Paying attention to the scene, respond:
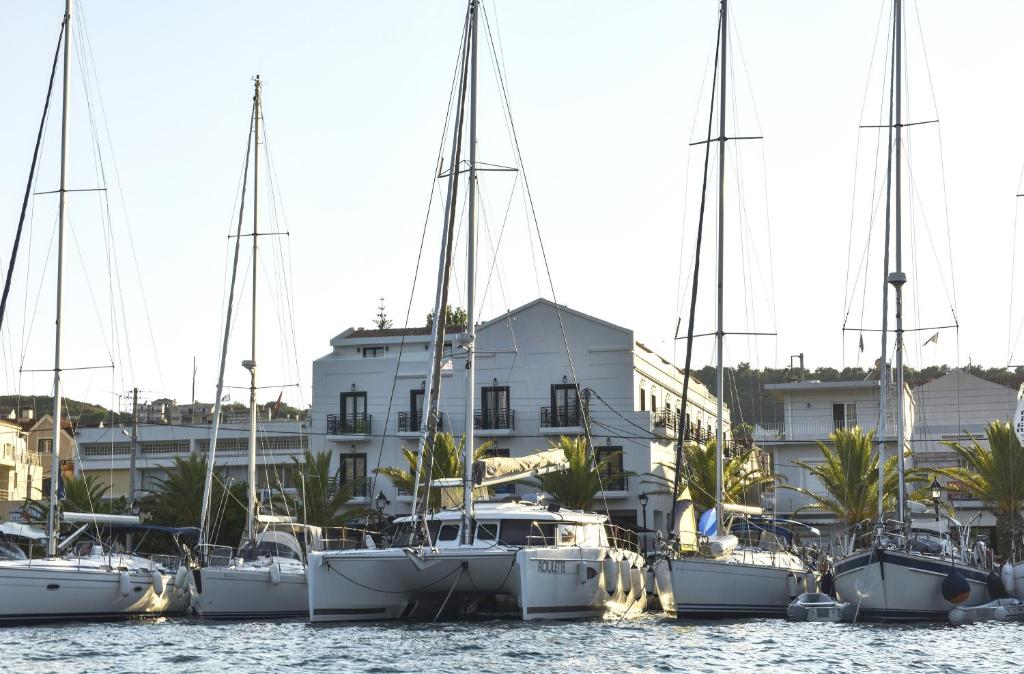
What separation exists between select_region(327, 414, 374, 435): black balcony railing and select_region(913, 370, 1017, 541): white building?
23.9 meters

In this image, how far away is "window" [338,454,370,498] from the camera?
185ft

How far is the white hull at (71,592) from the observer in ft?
98.3

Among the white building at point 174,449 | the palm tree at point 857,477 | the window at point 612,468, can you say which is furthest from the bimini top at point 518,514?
the white building at point 174,449

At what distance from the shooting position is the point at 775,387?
60.0 metres

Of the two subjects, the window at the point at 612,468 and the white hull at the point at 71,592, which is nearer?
the white hull at the point at 71,592

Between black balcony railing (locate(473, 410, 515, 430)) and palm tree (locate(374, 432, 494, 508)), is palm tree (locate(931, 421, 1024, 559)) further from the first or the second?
black balcony railing (locate(473, 410, 515, 430))

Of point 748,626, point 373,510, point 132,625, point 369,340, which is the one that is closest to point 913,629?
point 748,626

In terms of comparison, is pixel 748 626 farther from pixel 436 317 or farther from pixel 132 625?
pixel 132 625

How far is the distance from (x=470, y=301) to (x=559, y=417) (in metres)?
25.2

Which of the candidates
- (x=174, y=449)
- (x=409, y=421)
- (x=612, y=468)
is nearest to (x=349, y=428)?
(x=409, y=421)

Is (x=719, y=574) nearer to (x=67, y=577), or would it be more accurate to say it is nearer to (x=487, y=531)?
(x=487, y=531)

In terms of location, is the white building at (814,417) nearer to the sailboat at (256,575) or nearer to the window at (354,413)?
the window at (354,413)

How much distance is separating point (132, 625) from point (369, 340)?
2983 centimetres

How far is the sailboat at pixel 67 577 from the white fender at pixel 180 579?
3 cm
